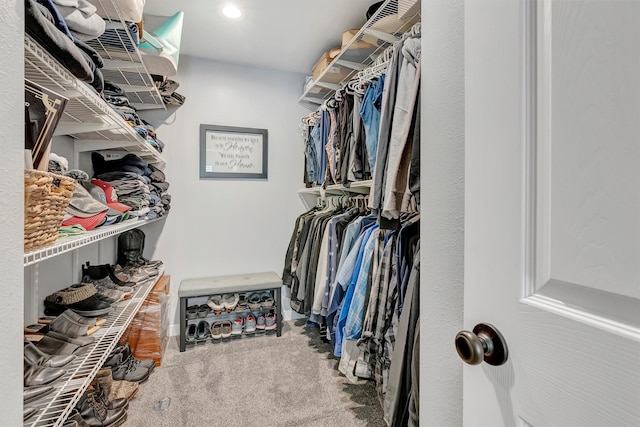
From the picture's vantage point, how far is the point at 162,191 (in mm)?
2246

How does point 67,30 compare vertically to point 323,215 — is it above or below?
above

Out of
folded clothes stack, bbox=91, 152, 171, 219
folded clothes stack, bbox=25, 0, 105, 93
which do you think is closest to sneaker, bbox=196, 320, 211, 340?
folded clothes stack, bbox=91, 152, 171, 219

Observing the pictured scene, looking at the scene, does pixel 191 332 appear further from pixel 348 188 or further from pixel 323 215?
pixel 348 188

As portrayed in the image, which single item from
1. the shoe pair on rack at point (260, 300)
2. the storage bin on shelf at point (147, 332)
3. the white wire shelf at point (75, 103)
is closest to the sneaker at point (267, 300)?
the shoe pair on rack at point (260, 300)

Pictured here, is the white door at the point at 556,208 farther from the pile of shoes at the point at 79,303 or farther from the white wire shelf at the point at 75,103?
the pile of shoes at the point at 79,303

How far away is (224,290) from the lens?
2354 mm

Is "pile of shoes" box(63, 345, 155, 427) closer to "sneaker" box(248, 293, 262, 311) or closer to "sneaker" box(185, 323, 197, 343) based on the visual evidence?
"sneaker" box(185, 323, 197, 343)

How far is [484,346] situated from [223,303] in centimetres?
228

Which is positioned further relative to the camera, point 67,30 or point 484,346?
point 67,30

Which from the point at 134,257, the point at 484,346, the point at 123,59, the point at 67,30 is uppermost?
the point at 123,59

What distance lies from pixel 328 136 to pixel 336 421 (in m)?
1.81

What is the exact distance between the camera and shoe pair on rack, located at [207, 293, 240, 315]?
240 cm

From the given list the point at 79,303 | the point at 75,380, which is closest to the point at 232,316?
the point at 79,303

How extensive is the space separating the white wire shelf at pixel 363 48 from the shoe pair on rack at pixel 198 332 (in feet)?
7.19
